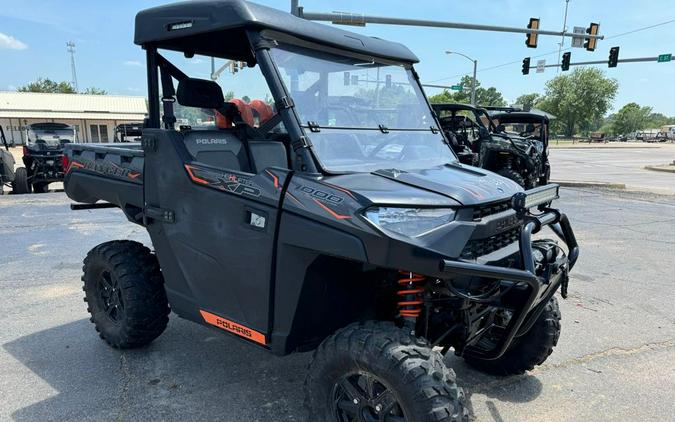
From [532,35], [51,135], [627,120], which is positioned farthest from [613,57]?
[627,120]

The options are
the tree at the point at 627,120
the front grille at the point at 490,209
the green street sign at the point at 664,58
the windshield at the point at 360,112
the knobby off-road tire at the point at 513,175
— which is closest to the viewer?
the front grille at the point at 490,209

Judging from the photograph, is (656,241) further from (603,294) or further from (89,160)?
(89,160)

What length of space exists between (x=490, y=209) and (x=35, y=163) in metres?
15.0

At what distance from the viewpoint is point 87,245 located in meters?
6.92

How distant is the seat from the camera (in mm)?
2975

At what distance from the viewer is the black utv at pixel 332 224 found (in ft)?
7.42

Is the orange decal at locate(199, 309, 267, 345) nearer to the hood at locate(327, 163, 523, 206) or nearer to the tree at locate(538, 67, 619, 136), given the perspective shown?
the hood at locate(327, 163, 523, 206)

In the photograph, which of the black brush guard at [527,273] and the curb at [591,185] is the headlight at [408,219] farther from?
the curb at [591,185]

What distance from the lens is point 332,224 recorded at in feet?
7.52

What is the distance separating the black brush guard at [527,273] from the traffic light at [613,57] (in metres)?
24.1

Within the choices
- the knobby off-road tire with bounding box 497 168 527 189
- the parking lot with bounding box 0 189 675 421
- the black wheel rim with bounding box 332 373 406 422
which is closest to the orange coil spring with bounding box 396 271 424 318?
the black wheel rim with bounding box 332 373 406 422

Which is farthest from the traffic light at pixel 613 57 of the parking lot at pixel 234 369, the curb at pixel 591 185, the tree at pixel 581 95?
the tree at pixel 581 95

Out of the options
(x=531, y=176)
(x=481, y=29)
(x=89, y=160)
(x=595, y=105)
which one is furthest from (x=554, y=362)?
(x=595, y=105)

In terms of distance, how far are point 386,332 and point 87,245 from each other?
5.95 m
